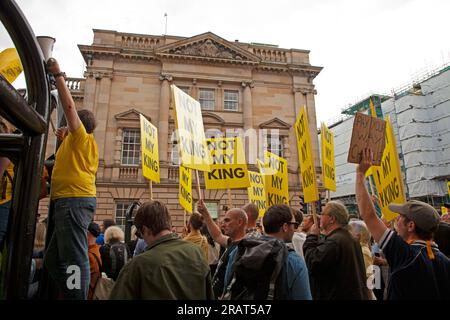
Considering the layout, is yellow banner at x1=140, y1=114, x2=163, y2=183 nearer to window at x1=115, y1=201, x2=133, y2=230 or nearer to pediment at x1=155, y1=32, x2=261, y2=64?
window at x1=115, y1=201, x2=133, y2=230

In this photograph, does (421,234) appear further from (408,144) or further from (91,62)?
(408,144)

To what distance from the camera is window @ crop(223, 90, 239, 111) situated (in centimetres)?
2306

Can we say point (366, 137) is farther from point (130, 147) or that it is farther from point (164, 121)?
point (130, 147)

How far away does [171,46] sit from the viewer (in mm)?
22547

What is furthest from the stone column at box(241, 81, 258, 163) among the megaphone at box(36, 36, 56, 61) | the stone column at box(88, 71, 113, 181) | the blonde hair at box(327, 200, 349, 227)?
the megaphone at box(36, 36, 56, 61)

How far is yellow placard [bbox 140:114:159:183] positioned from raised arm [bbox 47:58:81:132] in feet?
18.9

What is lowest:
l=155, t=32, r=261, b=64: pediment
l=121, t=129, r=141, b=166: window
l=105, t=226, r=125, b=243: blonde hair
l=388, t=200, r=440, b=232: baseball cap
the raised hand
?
l=105, t=226, r=125, b=243: blonde hair

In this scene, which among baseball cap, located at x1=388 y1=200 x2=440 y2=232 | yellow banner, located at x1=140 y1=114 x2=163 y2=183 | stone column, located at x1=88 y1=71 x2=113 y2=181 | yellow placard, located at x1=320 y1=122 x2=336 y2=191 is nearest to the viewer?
baseball cap, located at x1=388 y1=200 x2=440 y2=232

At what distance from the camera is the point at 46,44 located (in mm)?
1279

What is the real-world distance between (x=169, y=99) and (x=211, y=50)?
15.9 ft

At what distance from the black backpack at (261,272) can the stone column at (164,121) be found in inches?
718

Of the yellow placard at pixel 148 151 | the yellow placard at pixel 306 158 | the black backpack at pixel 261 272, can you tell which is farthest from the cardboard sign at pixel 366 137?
the yellow placard at pixel 148 151

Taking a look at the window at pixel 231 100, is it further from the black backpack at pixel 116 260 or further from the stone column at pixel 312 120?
the black backpack at pixel 116 260

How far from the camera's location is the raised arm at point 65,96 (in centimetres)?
135
